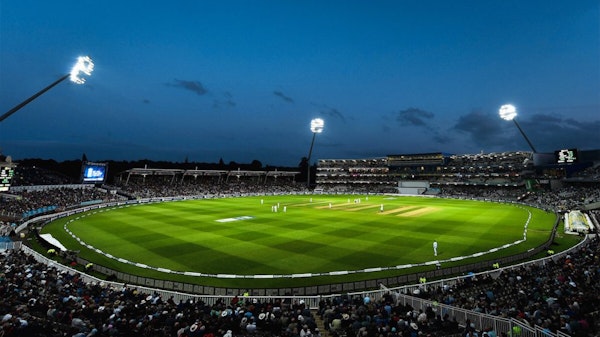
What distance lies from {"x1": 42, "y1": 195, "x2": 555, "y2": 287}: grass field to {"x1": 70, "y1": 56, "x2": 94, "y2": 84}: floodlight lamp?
1484 centimetres

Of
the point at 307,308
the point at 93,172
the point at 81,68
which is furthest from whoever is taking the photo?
the point at 93,172

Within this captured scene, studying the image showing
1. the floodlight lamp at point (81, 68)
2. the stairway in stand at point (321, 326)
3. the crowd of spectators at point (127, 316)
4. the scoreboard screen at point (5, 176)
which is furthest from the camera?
the scoreboard screen at point (5, 176)

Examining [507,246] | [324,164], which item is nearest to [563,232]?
[507,246]

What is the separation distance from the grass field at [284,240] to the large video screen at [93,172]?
71.8 feet

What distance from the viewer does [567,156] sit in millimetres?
65312

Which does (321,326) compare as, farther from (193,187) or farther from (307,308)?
(193,187)

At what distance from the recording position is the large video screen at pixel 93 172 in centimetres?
6350

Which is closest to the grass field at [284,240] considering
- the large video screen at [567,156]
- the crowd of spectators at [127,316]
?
the crowd of spectators at [127,316]

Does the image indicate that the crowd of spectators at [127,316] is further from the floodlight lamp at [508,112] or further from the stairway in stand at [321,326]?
the floodlight lamp at [508,112]

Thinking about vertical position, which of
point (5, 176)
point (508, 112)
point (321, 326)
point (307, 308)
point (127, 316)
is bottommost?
point (127, 316)

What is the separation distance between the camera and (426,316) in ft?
35.6

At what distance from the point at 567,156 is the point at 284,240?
69.3m

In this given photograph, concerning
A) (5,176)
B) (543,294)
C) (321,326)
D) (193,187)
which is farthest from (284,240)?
(193,187)

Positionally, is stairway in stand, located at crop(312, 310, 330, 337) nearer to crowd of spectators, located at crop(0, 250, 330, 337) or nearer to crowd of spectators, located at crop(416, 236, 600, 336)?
crowd of spectators, located at crop(0, 250, 330, 337)
